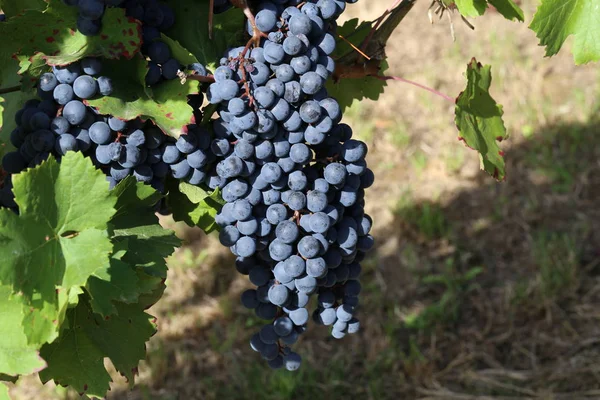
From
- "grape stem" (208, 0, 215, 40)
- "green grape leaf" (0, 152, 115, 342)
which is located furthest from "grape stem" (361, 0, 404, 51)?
"green grape leaf" (0, 152, 115, 342)

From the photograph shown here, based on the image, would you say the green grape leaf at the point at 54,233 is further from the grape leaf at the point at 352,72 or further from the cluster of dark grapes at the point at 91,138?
the grape leaf at the point at 352,72

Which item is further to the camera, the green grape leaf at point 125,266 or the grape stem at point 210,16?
the grape stem at point 210,16

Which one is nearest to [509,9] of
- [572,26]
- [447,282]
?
[572,26]

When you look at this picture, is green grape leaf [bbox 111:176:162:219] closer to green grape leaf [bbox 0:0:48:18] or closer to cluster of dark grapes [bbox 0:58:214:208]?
cluster of dark grapes [bbox 0:58:214:208]

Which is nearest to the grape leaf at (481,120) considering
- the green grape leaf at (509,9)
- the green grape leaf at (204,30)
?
the green grape leaf at (509,9)

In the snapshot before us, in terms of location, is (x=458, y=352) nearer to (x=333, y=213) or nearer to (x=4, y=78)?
(x=333, y=213)

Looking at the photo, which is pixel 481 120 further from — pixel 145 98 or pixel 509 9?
pixel 145 98
